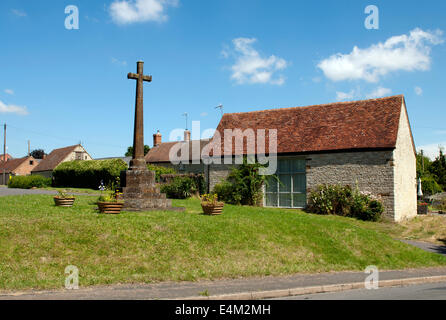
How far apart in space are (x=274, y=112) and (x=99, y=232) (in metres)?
17.7

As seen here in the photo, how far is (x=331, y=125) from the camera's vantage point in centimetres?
2252

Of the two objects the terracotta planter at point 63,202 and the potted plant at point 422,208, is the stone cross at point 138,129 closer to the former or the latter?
the terracotta planter at point 63,202

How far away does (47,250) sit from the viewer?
9148mm

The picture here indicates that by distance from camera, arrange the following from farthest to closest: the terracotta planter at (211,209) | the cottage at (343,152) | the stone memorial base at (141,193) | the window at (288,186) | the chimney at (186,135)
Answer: the chimney at (186,135)
the window at (288,186)
the cottage at (343,152)
the terracotta planter at (211,209)
the stone memorial base at (141,193)

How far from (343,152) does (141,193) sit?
11.7 meters

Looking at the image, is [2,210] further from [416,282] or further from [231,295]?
[416,282]

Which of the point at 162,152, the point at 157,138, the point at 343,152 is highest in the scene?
the point at 157,138

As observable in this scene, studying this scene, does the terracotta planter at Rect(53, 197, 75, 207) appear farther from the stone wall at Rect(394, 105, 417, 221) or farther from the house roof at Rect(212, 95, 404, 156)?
the stone wall at Rect(394, 105, 417, 221)

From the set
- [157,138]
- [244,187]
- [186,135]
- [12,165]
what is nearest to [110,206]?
[244,187]

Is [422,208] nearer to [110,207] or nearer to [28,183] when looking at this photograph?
[110,207]

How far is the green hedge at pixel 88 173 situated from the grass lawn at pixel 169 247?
15.4 metres

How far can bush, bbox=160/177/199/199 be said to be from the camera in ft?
80.8

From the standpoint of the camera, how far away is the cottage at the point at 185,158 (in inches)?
1518

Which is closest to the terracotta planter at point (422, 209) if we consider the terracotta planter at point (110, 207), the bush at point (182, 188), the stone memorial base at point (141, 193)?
the bush at point (182, 188)
